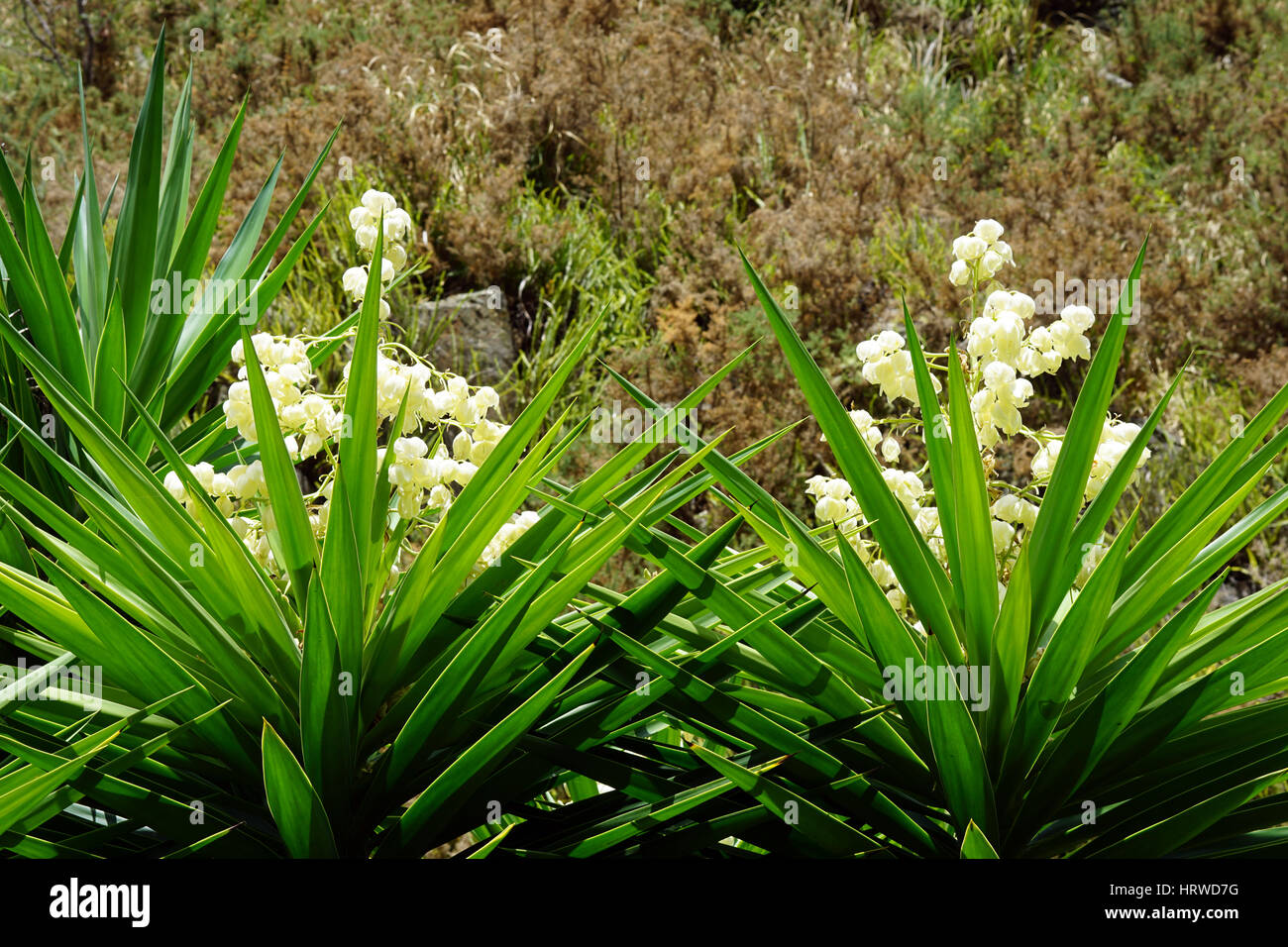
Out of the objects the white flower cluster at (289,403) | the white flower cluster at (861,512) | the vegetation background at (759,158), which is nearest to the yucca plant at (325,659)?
the white flower cluster at (289,403)

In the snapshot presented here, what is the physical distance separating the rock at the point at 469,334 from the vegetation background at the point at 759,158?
0.14m

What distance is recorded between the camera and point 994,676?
1.29 meters

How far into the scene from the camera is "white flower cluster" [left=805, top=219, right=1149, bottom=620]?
60.3 inches

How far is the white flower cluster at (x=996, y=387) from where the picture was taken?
5.03ft

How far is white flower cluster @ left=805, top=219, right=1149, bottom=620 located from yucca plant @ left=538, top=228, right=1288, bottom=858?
0.61 ft

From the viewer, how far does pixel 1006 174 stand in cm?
615
